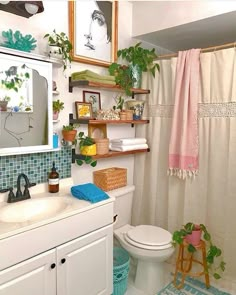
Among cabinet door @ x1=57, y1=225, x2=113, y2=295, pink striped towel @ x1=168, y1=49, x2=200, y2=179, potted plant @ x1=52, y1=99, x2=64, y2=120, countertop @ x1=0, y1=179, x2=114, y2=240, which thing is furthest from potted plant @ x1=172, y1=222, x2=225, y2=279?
potted plant @ x1=52, y1=99, x2=64, y2=120

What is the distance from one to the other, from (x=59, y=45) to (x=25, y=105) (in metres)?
0.47

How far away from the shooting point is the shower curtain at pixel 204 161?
204 cm

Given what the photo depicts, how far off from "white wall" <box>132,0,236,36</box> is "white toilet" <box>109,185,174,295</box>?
4.95ft

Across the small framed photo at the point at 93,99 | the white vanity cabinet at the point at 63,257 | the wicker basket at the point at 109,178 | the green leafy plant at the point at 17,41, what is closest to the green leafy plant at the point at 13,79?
the green leafy plant at the point at 17,41

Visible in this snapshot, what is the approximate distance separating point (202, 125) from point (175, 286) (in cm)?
134

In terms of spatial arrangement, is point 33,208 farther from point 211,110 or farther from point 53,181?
point 211,110

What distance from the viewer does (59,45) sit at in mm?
1745

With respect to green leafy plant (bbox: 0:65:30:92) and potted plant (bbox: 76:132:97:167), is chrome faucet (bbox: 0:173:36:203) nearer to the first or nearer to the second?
potted plant (bbox: 76:132:97:167)

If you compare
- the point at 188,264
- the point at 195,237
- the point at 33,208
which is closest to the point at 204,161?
the point at 195,237

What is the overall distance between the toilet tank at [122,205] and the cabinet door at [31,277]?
0.86 metres

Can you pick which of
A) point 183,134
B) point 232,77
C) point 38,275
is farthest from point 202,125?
point 38,275

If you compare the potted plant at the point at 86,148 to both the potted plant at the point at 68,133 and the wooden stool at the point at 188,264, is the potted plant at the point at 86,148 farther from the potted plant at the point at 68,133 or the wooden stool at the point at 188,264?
the wooden stool at the point at 188,264

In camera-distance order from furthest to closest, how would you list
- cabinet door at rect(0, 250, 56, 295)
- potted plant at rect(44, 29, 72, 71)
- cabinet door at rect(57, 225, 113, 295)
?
potted plant at rect(44, 29, 72, 71), cabinet door at rect(57, 225, 113, 295), cabinet door at rect(0, 250, 56, 295)

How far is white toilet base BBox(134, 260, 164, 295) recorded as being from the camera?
202cm
